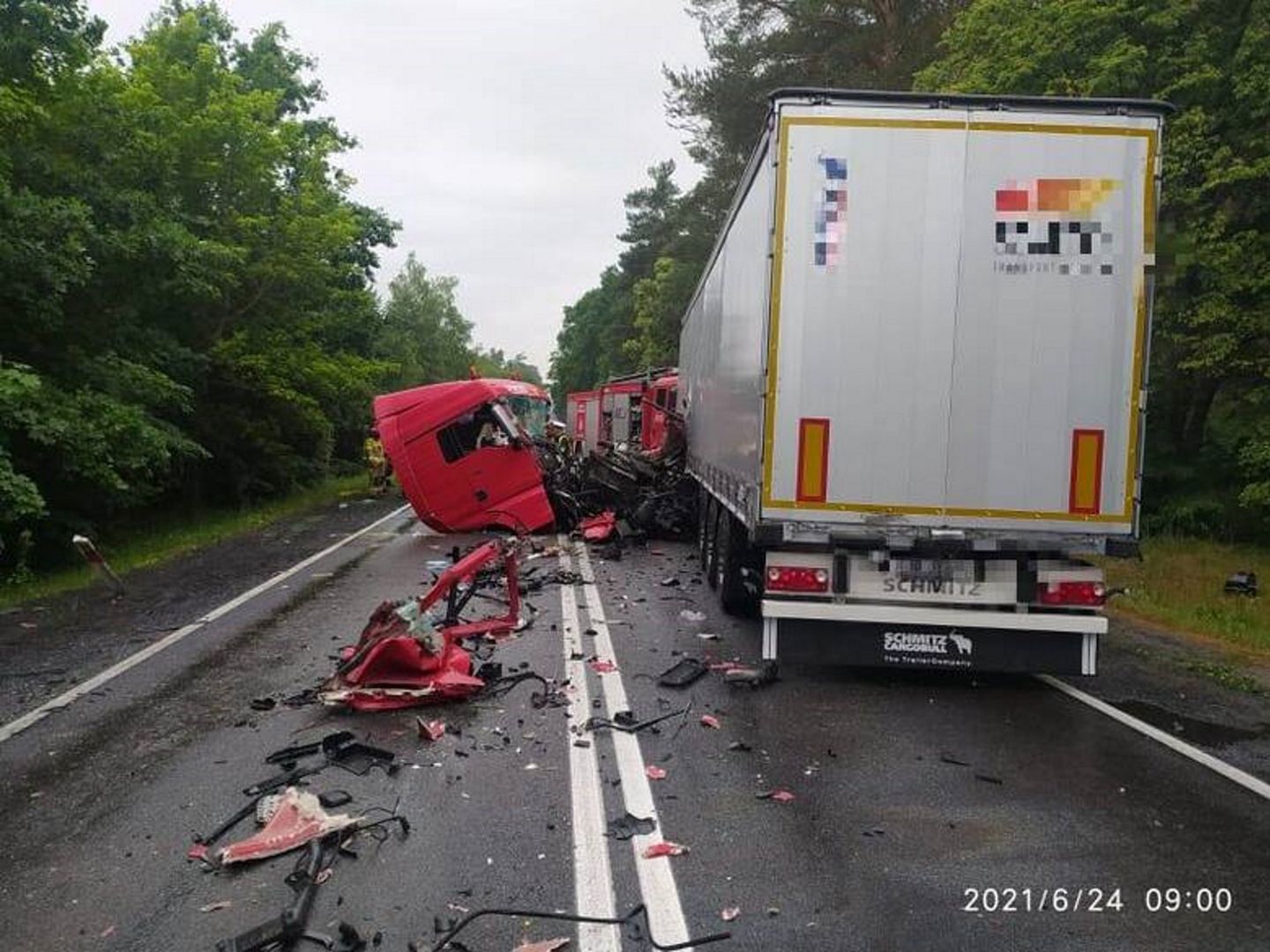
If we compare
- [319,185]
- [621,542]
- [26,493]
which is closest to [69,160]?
[26,493]

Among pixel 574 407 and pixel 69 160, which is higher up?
pixel 69 160

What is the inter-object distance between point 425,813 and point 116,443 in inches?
413

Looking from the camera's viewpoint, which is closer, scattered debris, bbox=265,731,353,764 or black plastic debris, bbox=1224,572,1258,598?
scattered debris, bbox=265,731,353,764

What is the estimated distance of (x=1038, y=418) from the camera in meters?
6.16

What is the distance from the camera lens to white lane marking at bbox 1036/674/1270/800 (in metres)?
5.18

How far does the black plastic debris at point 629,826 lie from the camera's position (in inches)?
170

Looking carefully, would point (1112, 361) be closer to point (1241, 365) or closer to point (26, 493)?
point (26, 493)

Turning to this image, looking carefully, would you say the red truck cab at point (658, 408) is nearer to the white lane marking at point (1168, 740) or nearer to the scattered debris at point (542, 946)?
the white lane marking at point (1168, 740)

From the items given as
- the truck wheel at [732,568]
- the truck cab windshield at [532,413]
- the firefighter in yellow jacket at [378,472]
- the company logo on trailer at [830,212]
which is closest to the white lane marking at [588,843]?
the truck wheel at [732,568]

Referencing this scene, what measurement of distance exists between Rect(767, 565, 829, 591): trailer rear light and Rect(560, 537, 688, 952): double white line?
50.0 inches

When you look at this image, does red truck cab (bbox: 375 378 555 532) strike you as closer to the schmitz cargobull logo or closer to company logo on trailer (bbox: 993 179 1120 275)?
the schmitz cargobull logo

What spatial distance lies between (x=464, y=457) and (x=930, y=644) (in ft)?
35.2

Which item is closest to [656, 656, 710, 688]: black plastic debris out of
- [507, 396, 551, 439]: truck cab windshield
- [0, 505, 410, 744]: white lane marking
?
[0, 505, 410, 744]: white lane marking

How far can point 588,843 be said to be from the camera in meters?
4.23
